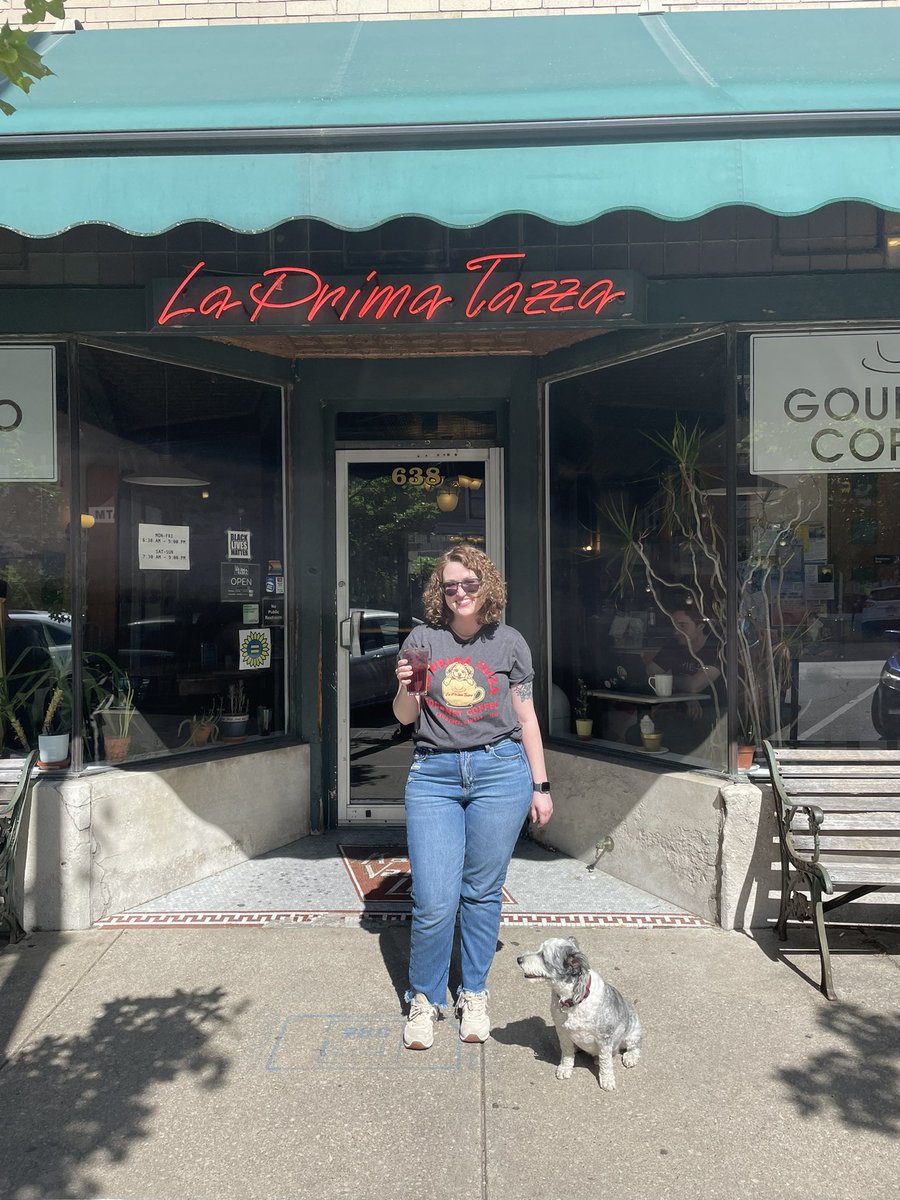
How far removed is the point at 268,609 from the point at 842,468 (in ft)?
10.9

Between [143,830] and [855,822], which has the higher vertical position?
[855,822]

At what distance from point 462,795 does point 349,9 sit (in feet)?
15.0

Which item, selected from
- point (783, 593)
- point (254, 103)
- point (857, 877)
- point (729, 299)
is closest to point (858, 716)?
point (783, 593)

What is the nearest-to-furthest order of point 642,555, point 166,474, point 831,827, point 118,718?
point 831,827, point 118,718, point 642,555, point 166,474

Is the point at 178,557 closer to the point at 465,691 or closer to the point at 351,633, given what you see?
the point at 351,633


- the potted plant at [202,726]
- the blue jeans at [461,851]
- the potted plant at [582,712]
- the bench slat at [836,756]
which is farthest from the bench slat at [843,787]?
the potted plant at [202,726]

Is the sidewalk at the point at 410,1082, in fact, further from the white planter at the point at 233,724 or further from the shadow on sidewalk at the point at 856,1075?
the white planter at the point at 233,724

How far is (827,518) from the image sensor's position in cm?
469

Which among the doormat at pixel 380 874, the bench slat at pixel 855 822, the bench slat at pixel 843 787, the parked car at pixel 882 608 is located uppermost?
the parked car at pixel 882 608

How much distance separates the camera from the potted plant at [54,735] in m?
4.71

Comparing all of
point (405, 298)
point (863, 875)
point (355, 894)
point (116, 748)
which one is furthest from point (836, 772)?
point (116, 748)

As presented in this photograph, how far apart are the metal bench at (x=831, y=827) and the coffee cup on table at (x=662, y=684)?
65cm

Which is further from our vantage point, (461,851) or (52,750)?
(52,750)

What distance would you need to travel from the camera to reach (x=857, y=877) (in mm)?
3867
